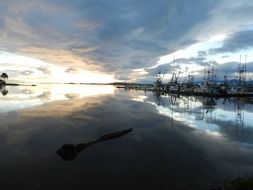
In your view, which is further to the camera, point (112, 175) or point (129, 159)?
point (129, 159)

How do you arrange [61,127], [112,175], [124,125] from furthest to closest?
1. [124,125]
2. [61,127]
3. [112,175]

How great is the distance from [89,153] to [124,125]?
48.1 feet

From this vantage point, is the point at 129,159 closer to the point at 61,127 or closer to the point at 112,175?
the point at 112,175

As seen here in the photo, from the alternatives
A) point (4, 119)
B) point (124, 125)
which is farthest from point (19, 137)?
point (124, 125)

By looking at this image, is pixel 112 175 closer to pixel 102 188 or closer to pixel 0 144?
pixel 102 188

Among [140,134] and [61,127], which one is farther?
[61,127]

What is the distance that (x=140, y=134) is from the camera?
3106cm

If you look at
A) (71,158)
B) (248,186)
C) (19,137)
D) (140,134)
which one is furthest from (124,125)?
(248,186)

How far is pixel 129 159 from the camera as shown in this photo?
2147 cm

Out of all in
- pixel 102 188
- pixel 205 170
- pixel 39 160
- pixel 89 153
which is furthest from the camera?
pixel 89 153

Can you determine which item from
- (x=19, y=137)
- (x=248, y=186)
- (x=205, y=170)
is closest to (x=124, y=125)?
(x=19, y=137)

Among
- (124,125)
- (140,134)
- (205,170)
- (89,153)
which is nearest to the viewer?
(205,170)

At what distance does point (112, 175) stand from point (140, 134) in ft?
44.2

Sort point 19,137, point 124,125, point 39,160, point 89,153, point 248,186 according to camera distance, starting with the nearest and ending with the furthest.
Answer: point 248,186 < point 39,160 < point 89,153 < point 19,137 < point 124,125
